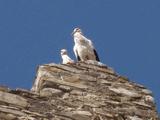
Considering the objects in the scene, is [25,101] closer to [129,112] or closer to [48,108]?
[48,108]

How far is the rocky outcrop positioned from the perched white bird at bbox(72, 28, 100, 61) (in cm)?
304

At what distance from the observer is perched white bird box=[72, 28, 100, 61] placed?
566 inches

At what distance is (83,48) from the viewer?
1452 cm

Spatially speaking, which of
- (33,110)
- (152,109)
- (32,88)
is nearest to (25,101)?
(33,110)

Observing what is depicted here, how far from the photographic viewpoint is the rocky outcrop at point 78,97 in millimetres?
9109

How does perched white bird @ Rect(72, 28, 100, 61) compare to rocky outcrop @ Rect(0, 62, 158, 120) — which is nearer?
rocky outcrop @ Rect(0, 62, 158, 120)

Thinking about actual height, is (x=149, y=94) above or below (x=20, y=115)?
above

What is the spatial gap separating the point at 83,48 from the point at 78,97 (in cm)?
461

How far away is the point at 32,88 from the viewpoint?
34.2 feet

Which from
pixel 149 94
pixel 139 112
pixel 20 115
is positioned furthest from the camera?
pixel 149 94

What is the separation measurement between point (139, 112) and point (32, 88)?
5.00ft

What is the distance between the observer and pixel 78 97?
392 inches

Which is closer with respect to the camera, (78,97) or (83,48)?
(78,97)

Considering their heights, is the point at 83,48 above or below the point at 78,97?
above
